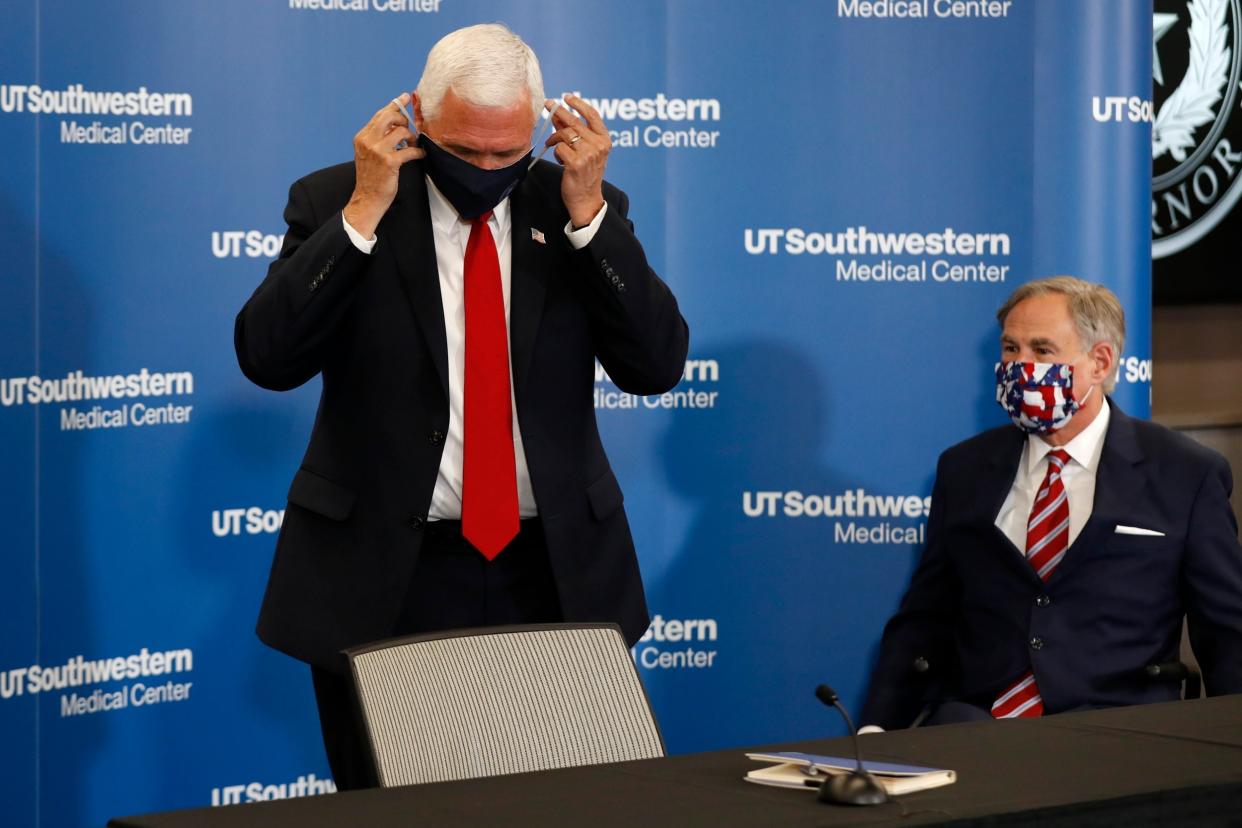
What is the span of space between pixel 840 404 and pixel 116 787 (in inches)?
76.2

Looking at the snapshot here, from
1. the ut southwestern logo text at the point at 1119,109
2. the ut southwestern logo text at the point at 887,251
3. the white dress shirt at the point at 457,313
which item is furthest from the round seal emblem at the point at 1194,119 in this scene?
the white dress shirt at the point at 457,313

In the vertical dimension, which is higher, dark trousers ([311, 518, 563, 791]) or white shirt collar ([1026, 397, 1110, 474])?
white shirt collar ([1026, 397, 1110, 474])

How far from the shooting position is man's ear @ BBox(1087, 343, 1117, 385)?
313 centimetres

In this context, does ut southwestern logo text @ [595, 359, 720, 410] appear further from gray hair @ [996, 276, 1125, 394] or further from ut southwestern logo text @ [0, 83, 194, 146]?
ut southwestern logo text @ [0, 83, 194, 146]

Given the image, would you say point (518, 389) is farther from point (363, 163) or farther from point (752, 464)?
point (752, 464)

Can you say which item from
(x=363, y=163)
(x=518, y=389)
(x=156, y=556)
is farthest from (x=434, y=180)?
(x=156, y=556)

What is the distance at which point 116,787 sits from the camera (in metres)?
3.61

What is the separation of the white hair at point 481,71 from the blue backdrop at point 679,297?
1.31 metres

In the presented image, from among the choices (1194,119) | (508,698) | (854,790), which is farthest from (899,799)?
(1194,119)

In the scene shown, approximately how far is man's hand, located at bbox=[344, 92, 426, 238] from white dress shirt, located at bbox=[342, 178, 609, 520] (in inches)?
0.9

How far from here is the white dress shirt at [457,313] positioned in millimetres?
2525

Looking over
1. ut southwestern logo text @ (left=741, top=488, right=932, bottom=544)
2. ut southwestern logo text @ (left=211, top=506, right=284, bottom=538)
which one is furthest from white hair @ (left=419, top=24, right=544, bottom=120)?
ut southwestern logo text @ (left=741, top=488, right=932, bottom=544)

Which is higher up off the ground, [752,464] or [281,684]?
[752,464]

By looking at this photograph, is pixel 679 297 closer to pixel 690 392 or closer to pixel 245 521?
pixel 690 392
